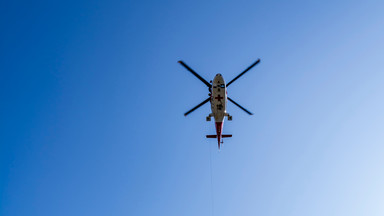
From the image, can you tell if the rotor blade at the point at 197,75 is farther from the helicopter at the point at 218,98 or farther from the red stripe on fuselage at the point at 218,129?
the red stripe on fuselage at the point at 218,129

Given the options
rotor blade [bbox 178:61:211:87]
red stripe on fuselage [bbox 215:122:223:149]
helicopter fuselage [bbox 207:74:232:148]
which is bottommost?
red stripe on fuselage [bbox 215:122:223:149]

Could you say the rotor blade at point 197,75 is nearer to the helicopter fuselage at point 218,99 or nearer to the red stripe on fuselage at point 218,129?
the helicopter fuselage at point 218,99

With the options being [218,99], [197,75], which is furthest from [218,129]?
[197,75]

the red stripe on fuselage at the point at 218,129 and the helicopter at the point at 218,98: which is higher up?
the helicopter at the point at 218,98

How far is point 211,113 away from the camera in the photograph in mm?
41281

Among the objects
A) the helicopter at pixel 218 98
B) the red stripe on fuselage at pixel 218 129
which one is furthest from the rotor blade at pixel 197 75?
the red stripe on fuselage at pixel 218 129

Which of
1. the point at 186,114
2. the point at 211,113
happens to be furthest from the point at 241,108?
the point at 186,114

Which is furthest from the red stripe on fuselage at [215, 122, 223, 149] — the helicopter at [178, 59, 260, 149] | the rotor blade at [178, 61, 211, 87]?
the rotor blade at [178, 61, 211, 87]

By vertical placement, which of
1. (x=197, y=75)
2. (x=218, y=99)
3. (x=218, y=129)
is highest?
(x=197, y=75)

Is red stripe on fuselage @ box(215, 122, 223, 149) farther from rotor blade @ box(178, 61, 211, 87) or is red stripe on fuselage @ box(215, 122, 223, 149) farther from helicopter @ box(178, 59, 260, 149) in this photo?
rotor blade @ box(178, 61, 211, 87)

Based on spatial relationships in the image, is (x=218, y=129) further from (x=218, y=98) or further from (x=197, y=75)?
(x=197, y=75)

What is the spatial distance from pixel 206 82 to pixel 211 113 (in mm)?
3621

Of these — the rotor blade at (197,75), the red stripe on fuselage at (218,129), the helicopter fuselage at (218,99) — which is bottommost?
the red stripe on fuselage at (218,129)

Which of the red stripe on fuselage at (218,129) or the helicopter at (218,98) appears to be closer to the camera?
the helicopter at (218,98)
